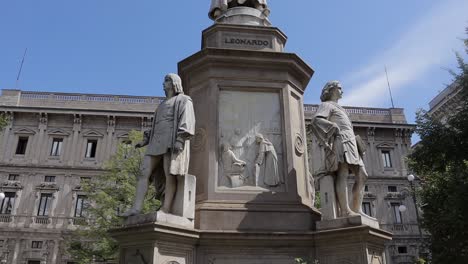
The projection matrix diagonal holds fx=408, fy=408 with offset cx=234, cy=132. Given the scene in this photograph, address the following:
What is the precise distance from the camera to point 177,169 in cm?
634

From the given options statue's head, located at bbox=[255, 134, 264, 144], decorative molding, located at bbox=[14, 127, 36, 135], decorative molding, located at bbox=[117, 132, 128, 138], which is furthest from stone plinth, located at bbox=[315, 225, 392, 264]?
decorative molding, located at bbox=[14, 127, 36, 135]

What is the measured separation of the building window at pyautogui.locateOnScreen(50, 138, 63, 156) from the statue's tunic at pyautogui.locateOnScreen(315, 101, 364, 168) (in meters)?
36.1

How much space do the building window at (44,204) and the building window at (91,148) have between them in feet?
16.2

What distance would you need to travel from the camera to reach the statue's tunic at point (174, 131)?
21.1ft

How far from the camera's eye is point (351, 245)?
6023mm

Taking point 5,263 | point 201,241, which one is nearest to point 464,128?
point 201,241


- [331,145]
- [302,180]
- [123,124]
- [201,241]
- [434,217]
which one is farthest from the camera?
[123,124]

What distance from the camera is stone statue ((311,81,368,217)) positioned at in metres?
6.68

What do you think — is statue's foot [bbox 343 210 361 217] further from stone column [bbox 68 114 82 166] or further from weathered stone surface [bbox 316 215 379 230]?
stone column [bbox 68 114 82 166]

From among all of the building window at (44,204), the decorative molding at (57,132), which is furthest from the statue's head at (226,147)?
the decorative molding at (57,132)

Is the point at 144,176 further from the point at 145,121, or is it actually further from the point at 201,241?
the point at 145,121

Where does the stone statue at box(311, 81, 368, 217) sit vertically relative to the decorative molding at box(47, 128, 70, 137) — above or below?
below

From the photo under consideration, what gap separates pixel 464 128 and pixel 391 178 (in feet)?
80.9

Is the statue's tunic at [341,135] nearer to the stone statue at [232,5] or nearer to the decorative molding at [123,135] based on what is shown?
the stone statue at [232,5]
